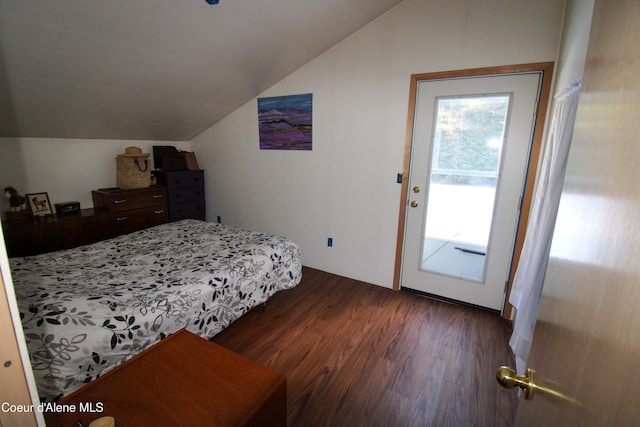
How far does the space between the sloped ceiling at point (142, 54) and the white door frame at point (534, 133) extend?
0.83 meters

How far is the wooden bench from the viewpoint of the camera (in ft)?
2.71

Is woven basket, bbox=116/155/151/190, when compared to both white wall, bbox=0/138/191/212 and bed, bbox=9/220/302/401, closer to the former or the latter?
white wall, bbox=0/138/191/212

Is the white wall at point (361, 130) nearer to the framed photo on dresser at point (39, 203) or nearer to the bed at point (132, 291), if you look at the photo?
the bed at point (132, 291)

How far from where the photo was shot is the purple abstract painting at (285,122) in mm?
3262

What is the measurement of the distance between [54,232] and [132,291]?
182 cm

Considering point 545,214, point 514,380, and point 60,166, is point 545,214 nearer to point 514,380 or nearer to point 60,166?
point 514,380

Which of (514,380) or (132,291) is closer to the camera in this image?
(514,380)

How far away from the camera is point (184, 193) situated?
4.02 meters

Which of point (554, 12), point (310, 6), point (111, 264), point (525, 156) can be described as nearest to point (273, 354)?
point (111, 264)

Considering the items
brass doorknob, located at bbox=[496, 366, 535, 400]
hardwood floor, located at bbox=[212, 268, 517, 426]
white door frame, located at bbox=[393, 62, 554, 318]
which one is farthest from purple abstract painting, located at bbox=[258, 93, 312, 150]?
Result: brass doorknob, located at bbox=[496, 366, 535, 400]

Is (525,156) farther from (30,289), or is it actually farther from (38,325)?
(30,289)

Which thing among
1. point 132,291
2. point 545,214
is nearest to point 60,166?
point 132,291

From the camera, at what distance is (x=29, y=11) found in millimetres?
1579

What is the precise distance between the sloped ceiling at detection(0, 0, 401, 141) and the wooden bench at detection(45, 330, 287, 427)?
1907mm
